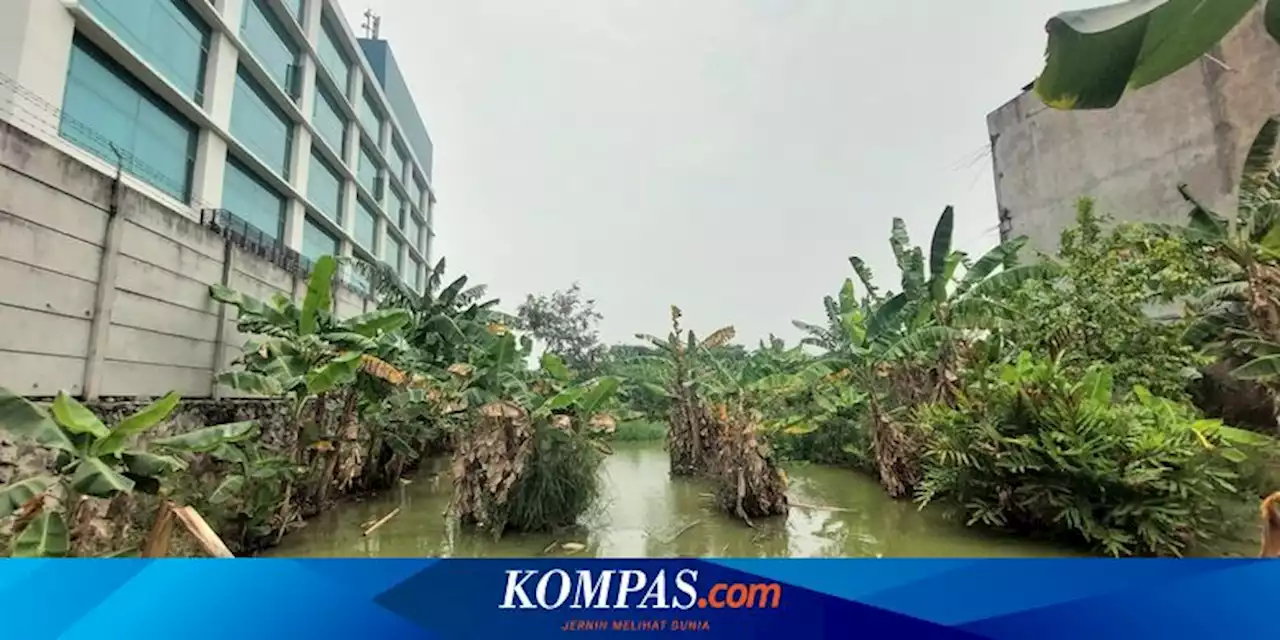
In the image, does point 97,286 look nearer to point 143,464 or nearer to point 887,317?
point 143,464

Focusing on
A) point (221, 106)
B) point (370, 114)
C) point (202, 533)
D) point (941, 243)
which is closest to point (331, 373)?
point (202, 533)

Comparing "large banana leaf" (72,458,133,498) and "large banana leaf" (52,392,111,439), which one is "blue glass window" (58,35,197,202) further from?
"large banana leaf" (72,458,133,498)

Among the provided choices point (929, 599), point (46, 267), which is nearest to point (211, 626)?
point (929, 599)

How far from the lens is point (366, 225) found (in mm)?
24031

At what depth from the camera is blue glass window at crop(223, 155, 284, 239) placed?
46.0 feet

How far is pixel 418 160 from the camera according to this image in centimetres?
3194

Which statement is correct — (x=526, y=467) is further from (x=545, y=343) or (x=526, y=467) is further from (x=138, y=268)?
(x=545, y=343)

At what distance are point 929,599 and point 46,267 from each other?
6354 mm

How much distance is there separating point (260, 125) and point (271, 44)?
2.55m

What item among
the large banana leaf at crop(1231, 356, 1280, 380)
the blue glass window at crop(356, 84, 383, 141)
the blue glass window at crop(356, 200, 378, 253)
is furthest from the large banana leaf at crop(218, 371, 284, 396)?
the blue glass window at crop(356, 84, 383, 141)

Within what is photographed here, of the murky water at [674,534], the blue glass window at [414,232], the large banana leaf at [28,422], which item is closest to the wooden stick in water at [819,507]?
the murky water at [674,534]

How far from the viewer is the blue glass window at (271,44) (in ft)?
47.9

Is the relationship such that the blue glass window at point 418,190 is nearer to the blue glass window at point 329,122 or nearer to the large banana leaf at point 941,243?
the blue glass window at point 329,122

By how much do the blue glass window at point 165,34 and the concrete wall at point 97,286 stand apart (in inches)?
293
